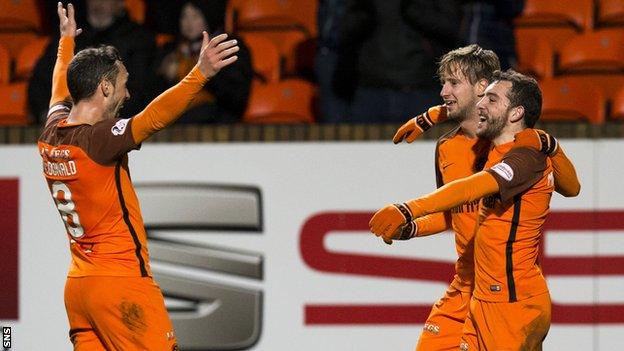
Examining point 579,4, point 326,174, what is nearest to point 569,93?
point 579,4

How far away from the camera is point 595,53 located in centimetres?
824

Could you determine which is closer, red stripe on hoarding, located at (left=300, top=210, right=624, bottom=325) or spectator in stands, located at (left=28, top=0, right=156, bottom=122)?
red stripe on hoarding, located at (left=300, top=210, right=624, bottom=325)

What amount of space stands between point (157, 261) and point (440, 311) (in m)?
2.34

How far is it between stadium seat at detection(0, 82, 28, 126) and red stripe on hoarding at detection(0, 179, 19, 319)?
0.78 meters

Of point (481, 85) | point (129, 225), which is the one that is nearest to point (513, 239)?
point (481, 85)

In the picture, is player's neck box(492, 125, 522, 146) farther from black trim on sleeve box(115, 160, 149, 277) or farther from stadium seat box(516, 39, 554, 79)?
stadium seat box(516, 39, 554, 79)

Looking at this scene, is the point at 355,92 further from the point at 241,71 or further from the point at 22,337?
the point at 22,337

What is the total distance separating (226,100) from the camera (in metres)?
7.79

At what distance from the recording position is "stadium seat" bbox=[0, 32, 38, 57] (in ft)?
30.0

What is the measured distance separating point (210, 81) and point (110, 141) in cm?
267

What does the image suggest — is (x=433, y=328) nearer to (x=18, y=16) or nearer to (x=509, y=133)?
(x=509, y=133)

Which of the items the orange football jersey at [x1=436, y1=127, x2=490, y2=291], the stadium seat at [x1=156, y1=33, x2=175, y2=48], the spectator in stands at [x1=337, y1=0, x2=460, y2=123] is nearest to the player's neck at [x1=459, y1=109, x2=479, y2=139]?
the orange football jersey at [x1=436, y1=127, x2=490, y2=291]

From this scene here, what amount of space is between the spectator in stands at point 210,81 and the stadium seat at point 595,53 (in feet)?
7.21

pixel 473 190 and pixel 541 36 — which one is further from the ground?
pixel 541 36
